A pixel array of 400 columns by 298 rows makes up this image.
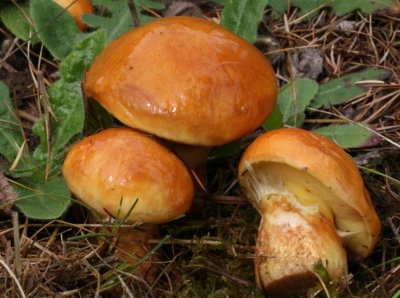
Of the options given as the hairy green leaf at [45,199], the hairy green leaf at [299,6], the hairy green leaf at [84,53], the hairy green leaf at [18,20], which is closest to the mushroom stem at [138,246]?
the hairy green leaf at [45,199]

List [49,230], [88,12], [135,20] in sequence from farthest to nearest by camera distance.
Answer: [88,12]
[135,20]
[49,230]

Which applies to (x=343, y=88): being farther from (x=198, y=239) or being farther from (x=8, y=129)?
(x=8, y=129)

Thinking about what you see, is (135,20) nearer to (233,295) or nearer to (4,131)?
(4,131)

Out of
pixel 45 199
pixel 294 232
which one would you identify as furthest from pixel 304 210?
pixel 45 199

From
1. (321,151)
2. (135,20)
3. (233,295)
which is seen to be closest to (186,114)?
(321,151)

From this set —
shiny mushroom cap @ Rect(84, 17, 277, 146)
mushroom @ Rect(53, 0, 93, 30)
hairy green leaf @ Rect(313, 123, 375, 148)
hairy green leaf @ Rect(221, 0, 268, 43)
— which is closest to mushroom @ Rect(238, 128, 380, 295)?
shiny mushroom cap @ Rect(84, 17, 277, 146)

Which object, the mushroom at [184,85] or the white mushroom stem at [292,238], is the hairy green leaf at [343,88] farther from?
the white mushroom stem at [292,238]
